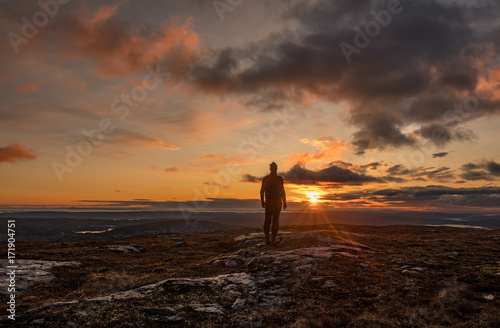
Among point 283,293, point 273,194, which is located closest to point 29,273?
point 283,293

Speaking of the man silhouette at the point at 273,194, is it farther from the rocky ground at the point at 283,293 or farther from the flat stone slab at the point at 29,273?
the flat stone slab at the point at 29,273

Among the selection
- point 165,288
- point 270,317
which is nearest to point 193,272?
point 165,288

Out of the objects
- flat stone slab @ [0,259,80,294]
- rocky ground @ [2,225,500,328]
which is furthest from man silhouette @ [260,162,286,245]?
flat stone slab @ [0,259,80,294]

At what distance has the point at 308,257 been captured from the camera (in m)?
12.8

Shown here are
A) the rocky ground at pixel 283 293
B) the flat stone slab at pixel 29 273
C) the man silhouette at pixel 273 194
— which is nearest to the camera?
the rocky ground at pixel 283 293

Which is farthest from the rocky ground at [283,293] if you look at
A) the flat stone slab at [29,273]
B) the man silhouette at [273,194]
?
the man silhouette at [273,194]

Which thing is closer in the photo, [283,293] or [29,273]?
[283,293]

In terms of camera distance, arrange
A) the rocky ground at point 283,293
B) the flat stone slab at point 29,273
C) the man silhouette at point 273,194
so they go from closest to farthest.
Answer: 1. the rocky ground at point 283,293
2. the flat stone slab at point 29,273
3. the man silhouette at point 273,194

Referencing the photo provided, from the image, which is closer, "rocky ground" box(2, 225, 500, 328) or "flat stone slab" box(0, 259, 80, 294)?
"rocky ground" box(2, 225, 500, 328)

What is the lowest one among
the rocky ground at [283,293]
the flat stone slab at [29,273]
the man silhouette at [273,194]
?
the flat stone slab at [29,273]

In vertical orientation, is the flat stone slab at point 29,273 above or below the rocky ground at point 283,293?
below

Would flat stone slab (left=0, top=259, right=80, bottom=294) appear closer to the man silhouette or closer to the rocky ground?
the rocky ground

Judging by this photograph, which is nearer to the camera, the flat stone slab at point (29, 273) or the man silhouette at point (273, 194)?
the flat stone slab at point (29, 273)

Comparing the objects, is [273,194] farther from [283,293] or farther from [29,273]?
[29,273]
